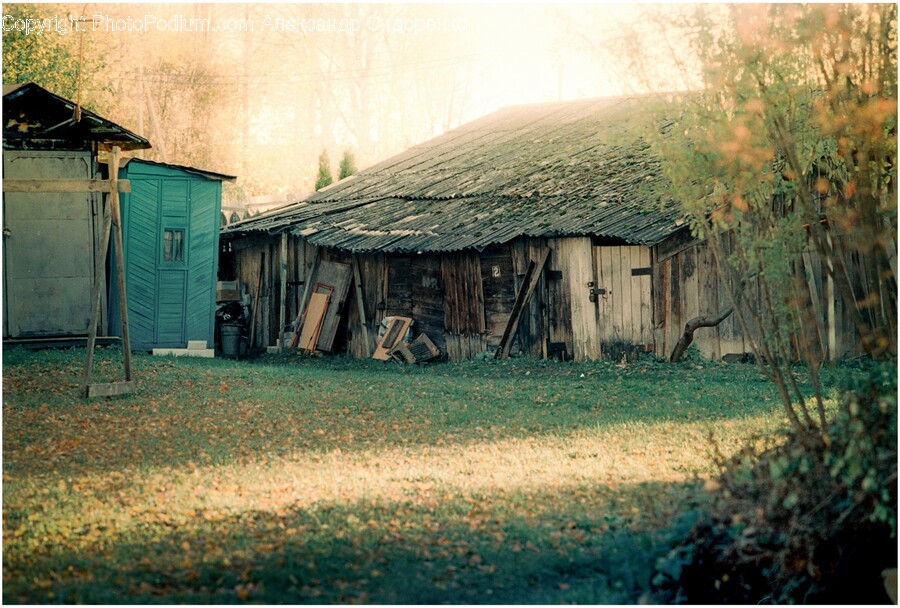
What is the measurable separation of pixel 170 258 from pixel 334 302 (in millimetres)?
3680

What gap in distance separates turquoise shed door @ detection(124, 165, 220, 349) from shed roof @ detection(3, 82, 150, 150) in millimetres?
2580

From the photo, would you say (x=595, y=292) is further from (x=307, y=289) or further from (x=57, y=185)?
(x=57, y=185)

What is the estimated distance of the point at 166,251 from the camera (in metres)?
18.7

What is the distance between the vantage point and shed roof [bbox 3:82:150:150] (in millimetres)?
14641

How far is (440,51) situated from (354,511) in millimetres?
40967

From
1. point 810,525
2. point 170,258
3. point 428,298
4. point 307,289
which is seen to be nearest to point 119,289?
point 170,258

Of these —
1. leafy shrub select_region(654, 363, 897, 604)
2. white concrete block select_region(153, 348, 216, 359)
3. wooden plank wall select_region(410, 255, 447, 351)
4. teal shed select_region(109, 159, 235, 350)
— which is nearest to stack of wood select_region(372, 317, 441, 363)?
wooden plank wall select_region(410, 255, 447, 351)

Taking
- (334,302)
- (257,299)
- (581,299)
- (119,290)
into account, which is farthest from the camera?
(257,299)

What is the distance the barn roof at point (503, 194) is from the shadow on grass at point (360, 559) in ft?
26.4

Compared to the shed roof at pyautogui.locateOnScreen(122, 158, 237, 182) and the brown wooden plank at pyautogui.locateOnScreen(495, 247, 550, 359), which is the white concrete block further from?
the brown wooden plank at pyautogui.locateOnScreen(495, 247, 550, 359)

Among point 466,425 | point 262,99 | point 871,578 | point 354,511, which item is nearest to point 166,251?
point 466,425

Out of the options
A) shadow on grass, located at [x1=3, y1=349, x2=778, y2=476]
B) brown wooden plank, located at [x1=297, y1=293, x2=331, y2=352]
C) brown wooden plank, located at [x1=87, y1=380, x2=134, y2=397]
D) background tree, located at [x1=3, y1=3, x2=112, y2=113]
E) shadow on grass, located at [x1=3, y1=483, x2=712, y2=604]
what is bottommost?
shadow on grass, located at [x1=3, y1=483, x2=712, y2=604]

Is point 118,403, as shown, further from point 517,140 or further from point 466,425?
point 517,140

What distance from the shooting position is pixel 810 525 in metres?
5.24
